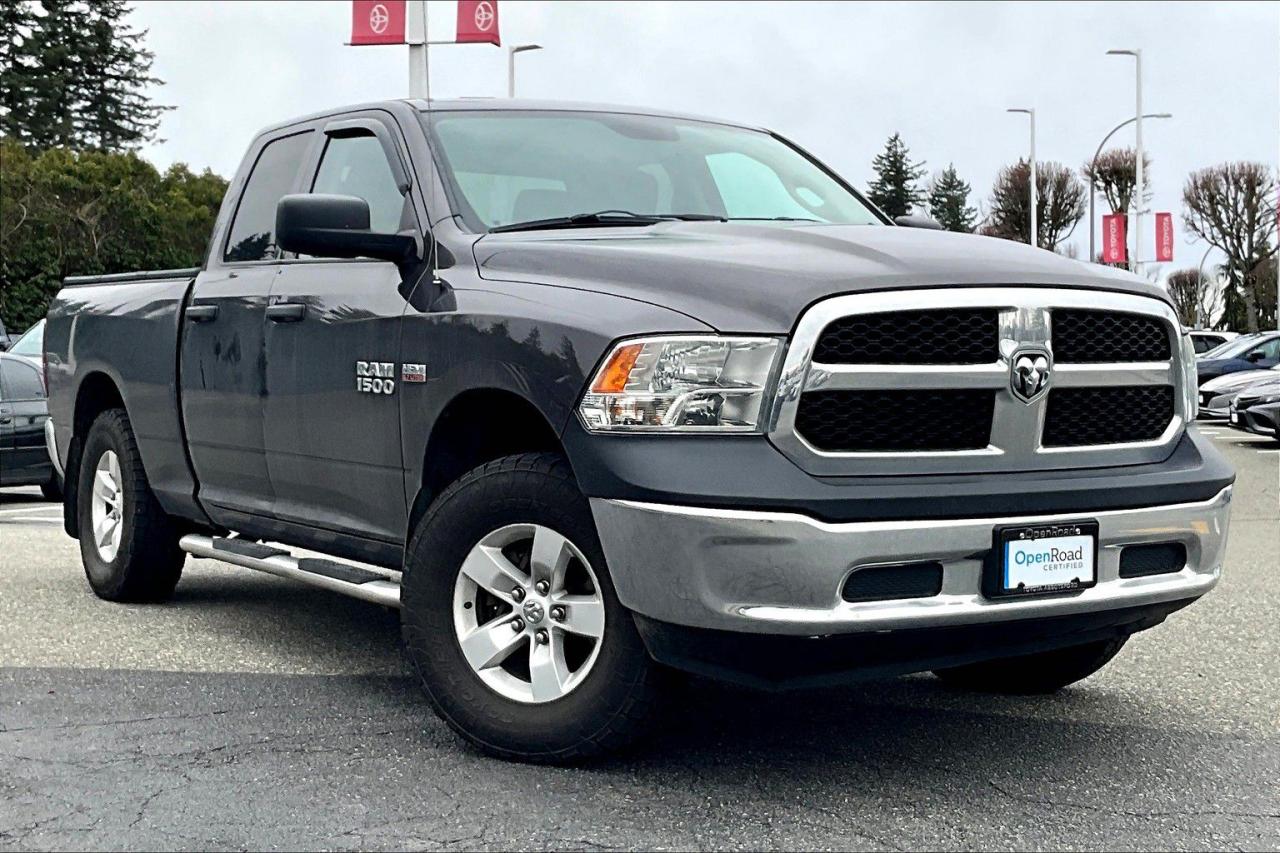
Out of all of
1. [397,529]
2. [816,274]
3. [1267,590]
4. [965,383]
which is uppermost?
→ [816,274]

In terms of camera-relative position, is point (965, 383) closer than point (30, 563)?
Yes

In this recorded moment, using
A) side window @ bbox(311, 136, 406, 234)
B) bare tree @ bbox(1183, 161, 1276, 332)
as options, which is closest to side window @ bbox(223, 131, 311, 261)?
side window @ bbox(311, 136, 406, 234)

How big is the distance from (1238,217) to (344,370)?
69570 mm

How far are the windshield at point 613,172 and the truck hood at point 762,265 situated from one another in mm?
336

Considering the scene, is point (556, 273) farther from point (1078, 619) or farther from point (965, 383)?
point (1078, 619)

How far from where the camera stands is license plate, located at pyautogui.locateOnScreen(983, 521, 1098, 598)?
4.02m

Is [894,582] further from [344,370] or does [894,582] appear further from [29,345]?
[29,345]

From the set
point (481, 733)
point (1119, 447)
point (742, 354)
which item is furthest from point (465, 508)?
point (1119, 447)

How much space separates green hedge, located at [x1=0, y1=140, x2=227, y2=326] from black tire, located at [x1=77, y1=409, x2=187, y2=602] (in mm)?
37777

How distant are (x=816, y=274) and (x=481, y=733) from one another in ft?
4.93

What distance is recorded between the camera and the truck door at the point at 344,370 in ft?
16.6

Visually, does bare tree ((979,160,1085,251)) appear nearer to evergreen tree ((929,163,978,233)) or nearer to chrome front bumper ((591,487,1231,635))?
evergreen tree ((929,163,978,233))

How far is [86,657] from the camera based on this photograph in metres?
6.06

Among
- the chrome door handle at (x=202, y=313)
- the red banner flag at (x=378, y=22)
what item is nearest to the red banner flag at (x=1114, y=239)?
the red banner flag at (x=378, y=22)
